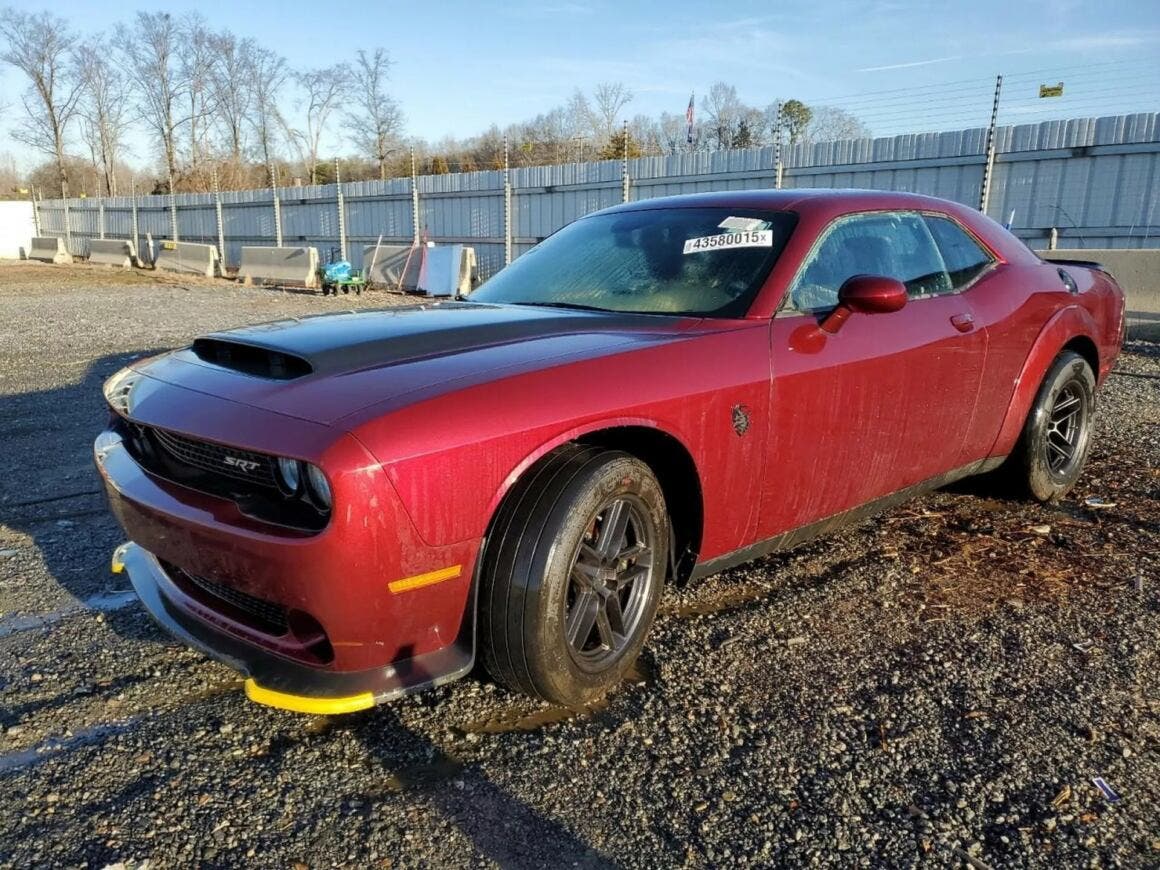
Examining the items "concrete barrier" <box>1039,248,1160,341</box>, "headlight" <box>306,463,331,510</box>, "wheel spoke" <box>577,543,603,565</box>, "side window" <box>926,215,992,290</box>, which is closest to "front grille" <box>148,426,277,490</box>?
"headlight" <box>306,463,331,510</box>

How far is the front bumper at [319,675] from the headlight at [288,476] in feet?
1.53

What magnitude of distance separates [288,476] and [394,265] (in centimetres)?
1701

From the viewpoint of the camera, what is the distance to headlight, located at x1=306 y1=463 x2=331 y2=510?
2.06 m

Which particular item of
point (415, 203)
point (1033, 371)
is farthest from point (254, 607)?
point (415, 203)

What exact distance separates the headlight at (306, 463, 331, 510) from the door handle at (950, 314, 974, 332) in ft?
8.80

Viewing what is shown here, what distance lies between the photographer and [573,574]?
2.50 m

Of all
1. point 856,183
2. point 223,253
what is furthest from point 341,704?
point 223,253

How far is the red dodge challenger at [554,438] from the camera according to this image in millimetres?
2137

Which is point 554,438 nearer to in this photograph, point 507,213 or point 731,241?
point 731,241

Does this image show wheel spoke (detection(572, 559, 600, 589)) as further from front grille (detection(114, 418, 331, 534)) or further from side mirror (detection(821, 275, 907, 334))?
side mirror (detection(821, 275, 907, 334))

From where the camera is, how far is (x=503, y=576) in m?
2.29

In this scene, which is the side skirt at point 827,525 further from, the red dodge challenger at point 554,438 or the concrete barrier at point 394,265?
the concrete barrier at point 394,265

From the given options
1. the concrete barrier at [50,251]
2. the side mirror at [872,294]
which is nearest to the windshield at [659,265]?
the side mirror at [872,294]

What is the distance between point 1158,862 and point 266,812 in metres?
2.08
